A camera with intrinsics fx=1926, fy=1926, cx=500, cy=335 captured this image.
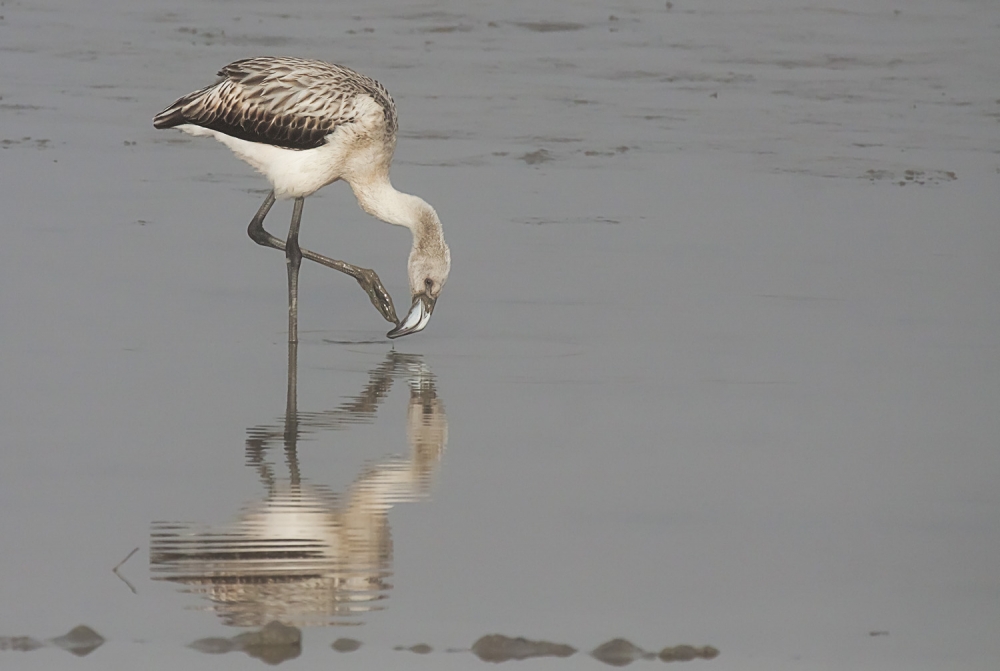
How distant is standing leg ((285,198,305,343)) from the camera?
855 cm

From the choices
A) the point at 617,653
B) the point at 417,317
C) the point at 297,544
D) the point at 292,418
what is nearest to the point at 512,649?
the point at 617,653

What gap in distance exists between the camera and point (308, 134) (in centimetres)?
915

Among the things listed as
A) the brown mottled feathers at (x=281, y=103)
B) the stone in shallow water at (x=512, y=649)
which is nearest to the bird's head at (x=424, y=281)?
the brown mottled feathers at (x=281, y=103)

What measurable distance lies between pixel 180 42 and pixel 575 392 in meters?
11.9

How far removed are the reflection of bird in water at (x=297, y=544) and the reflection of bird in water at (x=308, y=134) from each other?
2.33m

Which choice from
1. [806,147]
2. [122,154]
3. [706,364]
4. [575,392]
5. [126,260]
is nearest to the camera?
[575,392]

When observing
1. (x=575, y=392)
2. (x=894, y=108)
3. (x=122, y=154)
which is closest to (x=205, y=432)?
(x=575, y=392)

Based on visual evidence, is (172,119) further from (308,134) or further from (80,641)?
(80,641)

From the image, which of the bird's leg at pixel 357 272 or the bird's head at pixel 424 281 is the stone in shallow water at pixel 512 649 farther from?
the bird's leg at pixel 357 272

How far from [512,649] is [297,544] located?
101 centimetres

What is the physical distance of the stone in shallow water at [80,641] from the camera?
4734 mm

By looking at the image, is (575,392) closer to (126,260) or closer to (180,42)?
(126,260)

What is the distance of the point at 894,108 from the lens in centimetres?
1614

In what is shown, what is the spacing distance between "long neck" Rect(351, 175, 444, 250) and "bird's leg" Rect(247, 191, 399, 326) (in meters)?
0.28
